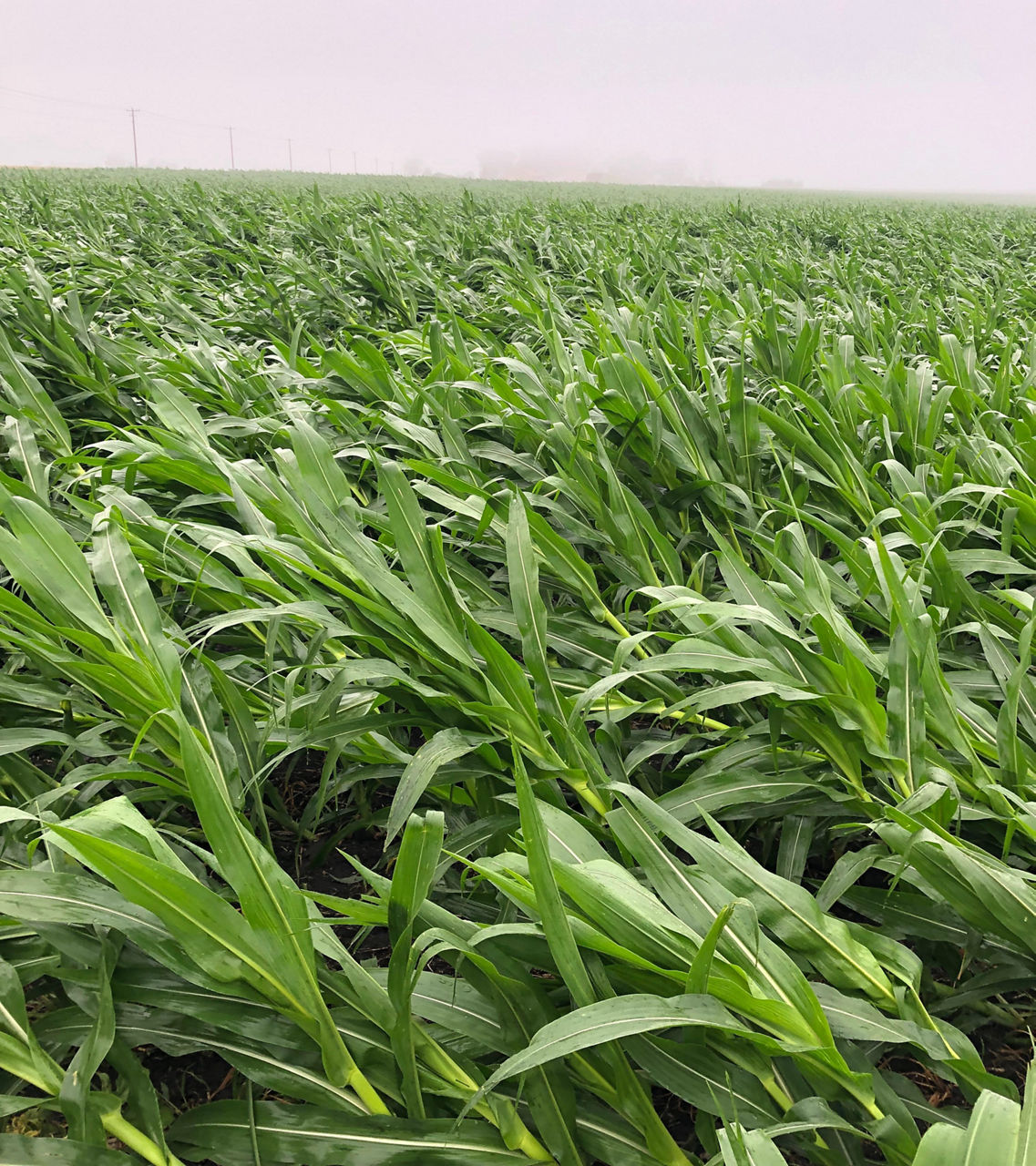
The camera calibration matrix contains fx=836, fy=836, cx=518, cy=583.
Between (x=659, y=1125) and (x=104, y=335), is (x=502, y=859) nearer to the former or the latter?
(x=659, y=1125)

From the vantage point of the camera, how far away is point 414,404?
2.09 meters

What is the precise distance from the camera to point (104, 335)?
307cm

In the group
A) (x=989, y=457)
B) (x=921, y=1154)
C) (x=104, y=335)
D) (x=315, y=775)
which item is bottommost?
(x=315, y=775)

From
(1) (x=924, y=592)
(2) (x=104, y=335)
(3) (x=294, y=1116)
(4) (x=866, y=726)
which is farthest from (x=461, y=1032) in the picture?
(2) (x=104, y=335)

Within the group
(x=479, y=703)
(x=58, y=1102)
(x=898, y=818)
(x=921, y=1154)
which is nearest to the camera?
(x=921, y=1154)

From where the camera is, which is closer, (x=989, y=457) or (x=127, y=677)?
(x=127, y=677)

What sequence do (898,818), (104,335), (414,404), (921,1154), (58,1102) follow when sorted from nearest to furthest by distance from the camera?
(921,1154), (58,1102), (898,818), (414,404), (104,335)

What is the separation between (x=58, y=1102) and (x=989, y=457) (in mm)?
1939

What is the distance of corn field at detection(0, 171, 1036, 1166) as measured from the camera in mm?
704

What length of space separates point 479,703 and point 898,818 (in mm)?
471

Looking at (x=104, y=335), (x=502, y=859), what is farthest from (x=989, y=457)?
(x=104, y=335)

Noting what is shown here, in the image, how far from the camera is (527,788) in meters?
0.68

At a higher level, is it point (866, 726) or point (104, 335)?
point (104, 335)

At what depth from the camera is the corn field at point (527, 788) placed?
2.31 feet
